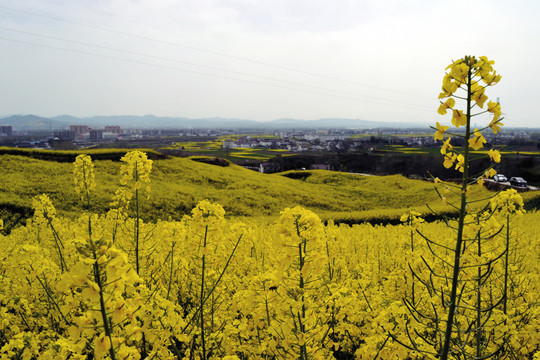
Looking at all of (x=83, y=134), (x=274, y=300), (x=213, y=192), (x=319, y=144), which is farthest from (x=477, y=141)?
(x=83, y=134)

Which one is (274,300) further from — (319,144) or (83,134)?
(83,134)

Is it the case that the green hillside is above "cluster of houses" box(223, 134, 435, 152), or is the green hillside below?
below

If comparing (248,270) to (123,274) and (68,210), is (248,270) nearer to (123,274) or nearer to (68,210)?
(123,274)

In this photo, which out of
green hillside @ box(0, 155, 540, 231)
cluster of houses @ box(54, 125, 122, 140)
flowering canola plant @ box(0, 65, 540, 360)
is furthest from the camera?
cluster of houses @ box(54, 125, 122, 140)

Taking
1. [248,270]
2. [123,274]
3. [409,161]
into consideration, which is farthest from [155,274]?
[409,161]

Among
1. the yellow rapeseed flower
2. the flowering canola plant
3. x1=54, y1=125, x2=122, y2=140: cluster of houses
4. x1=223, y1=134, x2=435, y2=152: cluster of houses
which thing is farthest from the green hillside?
x1=54, y1=125, x2=122, y2=140: cluster of houses

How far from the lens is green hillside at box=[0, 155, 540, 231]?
649 inches

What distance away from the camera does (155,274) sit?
521 centimetres

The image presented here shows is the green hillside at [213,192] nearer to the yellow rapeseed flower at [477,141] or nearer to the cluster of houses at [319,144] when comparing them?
the yellow rapeseed flower at [477,141]

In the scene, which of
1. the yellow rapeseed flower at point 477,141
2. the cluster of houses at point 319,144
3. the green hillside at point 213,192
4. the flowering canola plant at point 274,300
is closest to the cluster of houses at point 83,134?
the cluster of houses at point 319,144

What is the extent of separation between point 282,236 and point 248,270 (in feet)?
11.0

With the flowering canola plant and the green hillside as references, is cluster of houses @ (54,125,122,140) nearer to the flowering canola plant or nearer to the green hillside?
the green hillside

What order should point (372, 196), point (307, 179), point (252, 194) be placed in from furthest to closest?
1. point (307, 179)
2. point (372, 196)
3. point (252, 194)

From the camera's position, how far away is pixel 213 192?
21.5 metres
